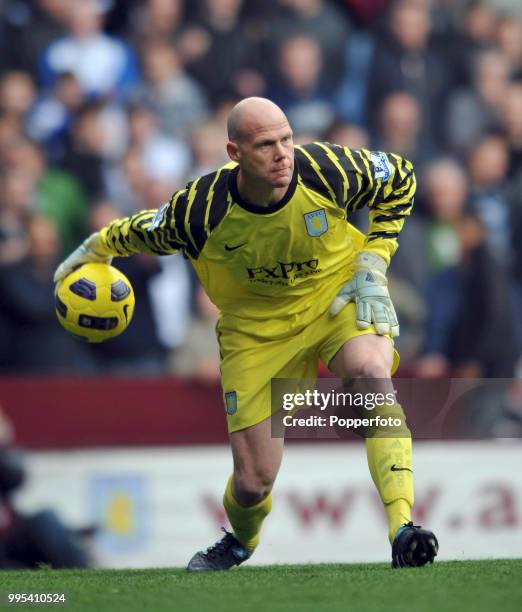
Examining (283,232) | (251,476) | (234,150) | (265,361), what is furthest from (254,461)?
(234,150)

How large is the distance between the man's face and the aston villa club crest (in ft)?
0.76

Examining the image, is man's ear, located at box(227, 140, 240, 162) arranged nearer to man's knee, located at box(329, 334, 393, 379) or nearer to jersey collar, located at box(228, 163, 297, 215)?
jersey collar, located at box(228, 163, 297, 215)

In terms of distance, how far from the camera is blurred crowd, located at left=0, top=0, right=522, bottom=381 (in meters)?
10.8

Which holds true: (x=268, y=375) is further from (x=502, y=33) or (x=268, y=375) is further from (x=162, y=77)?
(x=502, y=33)

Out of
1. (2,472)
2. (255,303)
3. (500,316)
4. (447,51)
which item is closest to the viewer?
(255,303)

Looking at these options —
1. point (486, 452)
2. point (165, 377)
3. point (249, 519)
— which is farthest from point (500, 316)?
point (249, 519)

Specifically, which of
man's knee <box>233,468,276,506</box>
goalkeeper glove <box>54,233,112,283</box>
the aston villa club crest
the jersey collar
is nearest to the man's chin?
the jersey collar

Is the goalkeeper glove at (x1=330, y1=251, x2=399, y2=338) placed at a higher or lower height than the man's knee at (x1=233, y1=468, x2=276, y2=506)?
higher

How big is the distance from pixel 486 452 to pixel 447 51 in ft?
16.0

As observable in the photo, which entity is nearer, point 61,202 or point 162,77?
point 61,202

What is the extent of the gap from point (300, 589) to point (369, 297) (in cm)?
159

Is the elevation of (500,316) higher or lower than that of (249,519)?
higher

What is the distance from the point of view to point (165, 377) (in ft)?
32.6

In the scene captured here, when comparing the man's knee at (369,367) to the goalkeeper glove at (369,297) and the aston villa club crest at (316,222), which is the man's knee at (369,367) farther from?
the aston villa club crest at (316,222)
